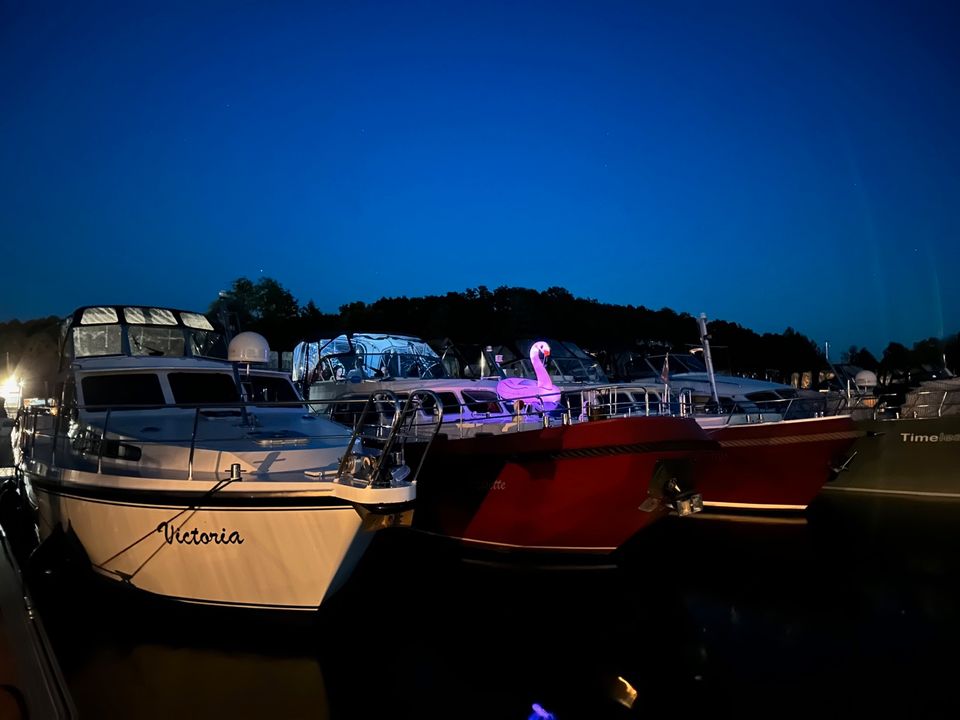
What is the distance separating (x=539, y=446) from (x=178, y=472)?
374 cm

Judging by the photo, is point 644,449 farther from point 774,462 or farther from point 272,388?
point 774,462

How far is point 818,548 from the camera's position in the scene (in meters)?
10.3

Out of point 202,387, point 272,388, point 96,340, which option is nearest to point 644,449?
point 272,388

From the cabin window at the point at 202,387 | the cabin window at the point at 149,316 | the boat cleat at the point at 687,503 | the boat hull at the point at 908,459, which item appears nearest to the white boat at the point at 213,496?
the cabin window at the point at 202,387

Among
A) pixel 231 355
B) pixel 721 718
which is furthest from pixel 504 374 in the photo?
pixel 721 718

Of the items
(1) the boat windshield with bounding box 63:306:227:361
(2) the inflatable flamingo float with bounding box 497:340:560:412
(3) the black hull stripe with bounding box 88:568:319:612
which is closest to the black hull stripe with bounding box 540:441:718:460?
(2) the inflatable flamingo float with bounding box 497:340:560:412

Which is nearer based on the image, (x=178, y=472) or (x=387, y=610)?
(x=178, y=472)

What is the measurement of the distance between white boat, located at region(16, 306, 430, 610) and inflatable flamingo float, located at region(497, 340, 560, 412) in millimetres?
3814

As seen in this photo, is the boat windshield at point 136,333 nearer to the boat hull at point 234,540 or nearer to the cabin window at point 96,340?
the cabin window at point 96,340

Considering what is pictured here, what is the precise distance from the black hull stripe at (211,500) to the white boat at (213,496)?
0.01 meters

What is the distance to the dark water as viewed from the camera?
5336mm

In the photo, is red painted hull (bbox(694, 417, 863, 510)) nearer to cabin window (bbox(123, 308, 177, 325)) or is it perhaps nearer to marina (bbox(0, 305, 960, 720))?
marina (bbox(0, 305, 960, 720))

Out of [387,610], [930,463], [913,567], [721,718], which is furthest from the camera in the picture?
[930,463]

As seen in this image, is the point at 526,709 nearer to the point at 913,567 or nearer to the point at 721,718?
the point at 721,718
